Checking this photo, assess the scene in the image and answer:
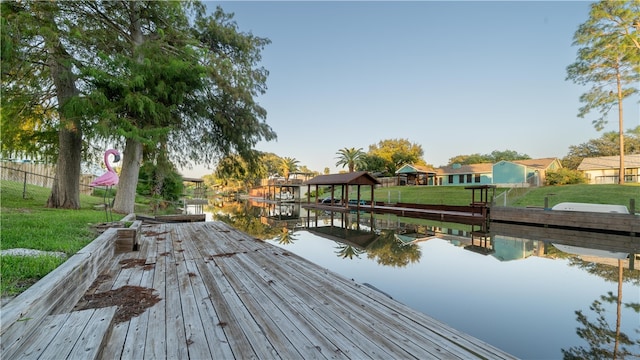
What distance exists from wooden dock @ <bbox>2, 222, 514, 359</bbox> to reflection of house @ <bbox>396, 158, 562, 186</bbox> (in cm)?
3239

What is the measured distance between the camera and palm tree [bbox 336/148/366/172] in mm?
45375

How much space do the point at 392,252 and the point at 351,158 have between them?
3795cm

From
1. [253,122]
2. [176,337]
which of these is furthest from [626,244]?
[253,122]

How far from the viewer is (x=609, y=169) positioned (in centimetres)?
3008

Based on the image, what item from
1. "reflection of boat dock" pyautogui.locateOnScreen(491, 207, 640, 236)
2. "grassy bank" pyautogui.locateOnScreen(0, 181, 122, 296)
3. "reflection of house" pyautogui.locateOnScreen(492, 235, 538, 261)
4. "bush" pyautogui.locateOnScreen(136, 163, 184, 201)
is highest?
"bush" pyautogui.locateOnScreen(136, 163, 184, 201)

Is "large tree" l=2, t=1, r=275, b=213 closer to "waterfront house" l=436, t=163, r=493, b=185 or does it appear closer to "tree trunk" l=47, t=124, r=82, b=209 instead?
"tree trunk" l=47, t=124, r=82, b=209

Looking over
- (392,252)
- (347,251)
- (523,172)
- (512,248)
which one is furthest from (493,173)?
(347,251)

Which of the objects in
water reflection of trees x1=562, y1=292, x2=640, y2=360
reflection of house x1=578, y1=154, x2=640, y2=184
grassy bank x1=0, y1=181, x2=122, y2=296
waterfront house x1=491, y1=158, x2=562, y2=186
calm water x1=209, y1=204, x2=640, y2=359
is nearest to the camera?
grassy bank x1=0, y1=181, x2=122, y2=296

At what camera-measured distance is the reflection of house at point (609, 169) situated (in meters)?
28.8

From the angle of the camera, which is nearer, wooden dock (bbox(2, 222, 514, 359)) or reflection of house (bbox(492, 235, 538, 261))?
wooden dock (bbox(2, 222, 514, 359))

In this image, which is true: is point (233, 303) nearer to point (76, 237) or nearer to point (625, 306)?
point (76, 237)

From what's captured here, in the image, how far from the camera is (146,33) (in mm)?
11602

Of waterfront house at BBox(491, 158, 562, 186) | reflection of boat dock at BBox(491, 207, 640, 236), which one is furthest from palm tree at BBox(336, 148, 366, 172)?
reflection of boat dock at BBox(491, 207, 640, 236)

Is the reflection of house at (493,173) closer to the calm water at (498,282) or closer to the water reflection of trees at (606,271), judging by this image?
the calm water at (498,282)
